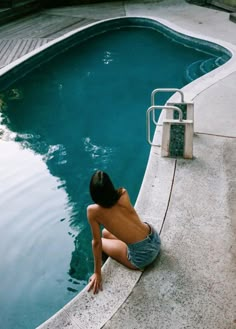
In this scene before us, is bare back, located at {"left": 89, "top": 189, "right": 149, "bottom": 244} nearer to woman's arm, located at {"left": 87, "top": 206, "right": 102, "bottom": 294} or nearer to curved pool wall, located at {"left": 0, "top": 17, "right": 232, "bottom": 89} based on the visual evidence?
woman's arm, located at {"left": 87, "top": 206, "right": 102, "bottom": 294}

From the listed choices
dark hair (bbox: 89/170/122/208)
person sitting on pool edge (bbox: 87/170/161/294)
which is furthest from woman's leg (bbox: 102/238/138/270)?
dark hair (bbox: 89/170/122/208)

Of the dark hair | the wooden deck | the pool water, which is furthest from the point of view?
the wooden deck

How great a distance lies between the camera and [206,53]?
27.7 feet

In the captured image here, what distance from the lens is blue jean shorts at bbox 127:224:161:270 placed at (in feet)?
9.77

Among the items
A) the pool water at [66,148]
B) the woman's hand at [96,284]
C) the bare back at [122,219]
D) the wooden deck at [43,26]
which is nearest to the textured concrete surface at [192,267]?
the woman's hand at [96,284]

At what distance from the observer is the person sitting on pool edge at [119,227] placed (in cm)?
267

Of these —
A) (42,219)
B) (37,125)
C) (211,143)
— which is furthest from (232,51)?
(42,219)

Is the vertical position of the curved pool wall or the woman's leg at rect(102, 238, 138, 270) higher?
the curved pool wall

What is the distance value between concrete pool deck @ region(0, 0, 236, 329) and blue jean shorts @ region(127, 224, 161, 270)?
0.33 feet

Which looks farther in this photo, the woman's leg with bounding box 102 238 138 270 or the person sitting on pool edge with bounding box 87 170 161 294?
the woman's leg with bounding box 102 238 138 270

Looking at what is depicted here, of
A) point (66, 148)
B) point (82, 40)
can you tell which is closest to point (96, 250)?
point (66, 148)

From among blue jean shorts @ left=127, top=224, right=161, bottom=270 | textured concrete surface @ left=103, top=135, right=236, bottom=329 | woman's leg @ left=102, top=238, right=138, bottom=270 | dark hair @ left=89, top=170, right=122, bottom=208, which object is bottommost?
textured concrete surface @ left=103, top=135, right=236, bottom=329

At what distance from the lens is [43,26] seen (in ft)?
33.0

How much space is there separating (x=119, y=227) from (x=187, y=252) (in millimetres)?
766
